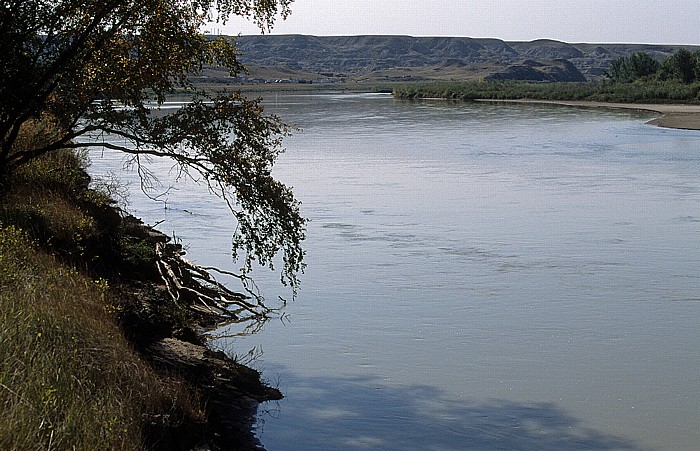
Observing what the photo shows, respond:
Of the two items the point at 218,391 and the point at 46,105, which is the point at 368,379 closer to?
the point at 218,391

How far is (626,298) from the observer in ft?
34.6

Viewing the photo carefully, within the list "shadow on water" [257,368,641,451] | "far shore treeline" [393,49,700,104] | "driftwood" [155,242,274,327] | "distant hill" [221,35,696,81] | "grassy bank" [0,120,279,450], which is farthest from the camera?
"distant hill" [221,35,696,81]

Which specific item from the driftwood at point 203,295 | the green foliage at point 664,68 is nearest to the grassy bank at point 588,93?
the green foliage at point 664,68

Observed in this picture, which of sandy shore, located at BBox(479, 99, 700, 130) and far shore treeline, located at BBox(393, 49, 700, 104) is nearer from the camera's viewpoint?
sandy shore, located at BBox(479, 99, 700, 130)

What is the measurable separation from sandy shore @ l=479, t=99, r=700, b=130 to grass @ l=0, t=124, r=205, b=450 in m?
30.2

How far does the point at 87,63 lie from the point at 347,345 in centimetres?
357

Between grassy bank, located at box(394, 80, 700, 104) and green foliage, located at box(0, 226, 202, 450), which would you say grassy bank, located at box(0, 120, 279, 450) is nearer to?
green foliage, located at box(0, 226, 202, 450)

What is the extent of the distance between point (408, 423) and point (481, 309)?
3176mm

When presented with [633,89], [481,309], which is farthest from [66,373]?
[633,89]

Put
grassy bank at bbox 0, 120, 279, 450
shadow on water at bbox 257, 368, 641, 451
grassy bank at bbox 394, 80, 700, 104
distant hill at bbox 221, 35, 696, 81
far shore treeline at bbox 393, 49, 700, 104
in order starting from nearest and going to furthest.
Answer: grassy bank at bbox 0, 120, 279, 450, shadow on water at bbox 257, 368, 641, 451, grassy bank at bbox 394, 80, 700, 104, far shore treeline at bbox 393, 49, 700, 104, distant hill at bbox 221, 35, 696, 81

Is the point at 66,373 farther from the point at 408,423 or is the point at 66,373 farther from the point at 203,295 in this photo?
the point at 203,295

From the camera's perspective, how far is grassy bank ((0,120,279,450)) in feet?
15.7

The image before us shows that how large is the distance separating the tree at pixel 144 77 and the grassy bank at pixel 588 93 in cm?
4644

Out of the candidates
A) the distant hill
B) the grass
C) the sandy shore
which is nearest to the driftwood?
the grass
